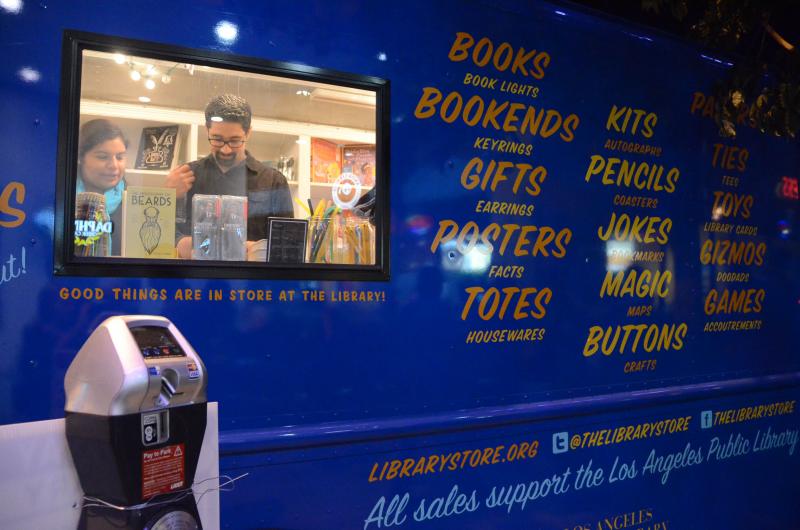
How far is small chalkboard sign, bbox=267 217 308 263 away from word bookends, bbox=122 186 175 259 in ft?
1.22

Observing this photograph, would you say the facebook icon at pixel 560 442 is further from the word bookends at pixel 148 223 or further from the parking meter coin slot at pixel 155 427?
the parking meter coin slot at pixel 155 427

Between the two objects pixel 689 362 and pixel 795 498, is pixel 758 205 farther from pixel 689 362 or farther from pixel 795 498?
pixel 795 498

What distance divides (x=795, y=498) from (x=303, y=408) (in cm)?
345

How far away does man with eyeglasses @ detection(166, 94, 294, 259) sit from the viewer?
246 cm

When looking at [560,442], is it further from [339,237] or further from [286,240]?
[286,240]

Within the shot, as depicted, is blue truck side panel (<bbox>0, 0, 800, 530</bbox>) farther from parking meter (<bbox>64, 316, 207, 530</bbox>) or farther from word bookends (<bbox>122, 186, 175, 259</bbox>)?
parking meter (<bbox>64, 316, 207, 530</bbox>)

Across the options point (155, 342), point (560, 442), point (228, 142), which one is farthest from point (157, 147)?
point (560, 442)

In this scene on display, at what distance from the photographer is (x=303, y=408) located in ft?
8.24

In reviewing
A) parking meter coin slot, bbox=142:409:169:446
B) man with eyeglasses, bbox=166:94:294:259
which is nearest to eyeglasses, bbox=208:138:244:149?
man with eyeglasses, bbox=166:94:294:259

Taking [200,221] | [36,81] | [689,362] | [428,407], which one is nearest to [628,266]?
[689,362]

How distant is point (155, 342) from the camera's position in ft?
5.32

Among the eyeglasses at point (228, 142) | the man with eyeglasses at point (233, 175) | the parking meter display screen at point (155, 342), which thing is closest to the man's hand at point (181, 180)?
the man with eyeglasses at point (233, 175)

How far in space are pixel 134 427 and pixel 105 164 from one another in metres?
1.17

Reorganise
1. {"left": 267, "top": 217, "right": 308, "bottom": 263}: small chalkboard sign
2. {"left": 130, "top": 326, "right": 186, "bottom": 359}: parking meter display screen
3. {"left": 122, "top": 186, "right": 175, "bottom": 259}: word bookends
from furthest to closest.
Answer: {"left": 267, "top": 217, "right": 308, "bottom": 263}: small chalkboard sign, {"left": 122, "top": 186, "right": 175, "bottom": 259}: word bookends, {"left": 130, "top": 326, "right": 186, "bottom": 359}: parking meter display screen
